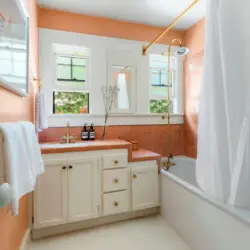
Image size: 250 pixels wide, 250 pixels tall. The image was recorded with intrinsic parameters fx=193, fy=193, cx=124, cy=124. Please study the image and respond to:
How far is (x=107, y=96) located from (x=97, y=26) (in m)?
0.94

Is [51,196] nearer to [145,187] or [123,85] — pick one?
[145,187]

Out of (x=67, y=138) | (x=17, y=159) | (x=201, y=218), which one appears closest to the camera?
(x=17, y=159)

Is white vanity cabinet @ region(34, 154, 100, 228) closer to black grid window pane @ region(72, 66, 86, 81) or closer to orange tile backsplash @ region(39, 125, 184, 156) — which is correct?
orange tile backsplash @ region(39, 125, 184, 156)

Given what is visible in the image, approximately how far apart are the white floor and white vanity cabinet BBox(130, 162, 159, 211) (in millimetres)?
220

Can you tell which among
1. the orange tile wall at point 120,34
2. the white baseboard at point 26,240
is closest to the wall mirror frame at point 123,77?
the orange tile wall at point 120,34

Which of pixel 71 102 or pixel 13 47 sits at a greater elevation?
pixel 13 47

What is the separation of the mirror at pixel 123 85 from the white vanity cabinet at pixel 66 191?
980 millimetres

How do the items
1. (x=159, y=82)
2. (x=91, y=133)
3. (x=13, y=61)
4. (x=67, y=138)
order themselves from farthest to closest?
1. (x=159, y=82)
2. (x=91, y=133)
3. (x=67, y=138)
4. (x=13, y=61)

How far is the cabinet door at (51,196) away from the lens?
1.86 metres

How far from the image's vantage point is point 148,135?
9.34ft

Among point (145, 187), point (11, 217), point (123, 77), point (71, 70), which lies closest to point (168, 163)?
point (145, 187)

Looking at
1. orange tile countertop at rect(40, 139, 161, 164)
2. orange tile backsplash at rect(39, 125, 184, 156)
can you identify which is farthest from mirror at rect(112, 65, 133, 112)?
orange tile countertop at rect(40, 139, 161, 164)

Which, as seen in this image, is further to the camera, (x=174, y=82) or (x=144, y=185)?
(x=174, y=82)

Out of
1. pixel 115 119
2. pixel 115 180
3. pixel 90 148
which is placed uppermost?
pixel 115 119
